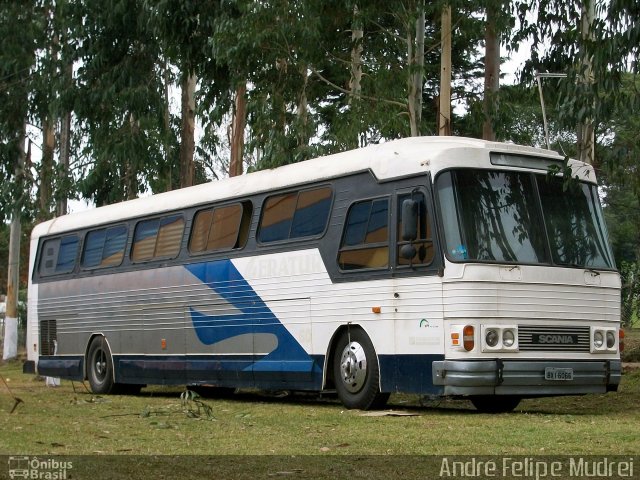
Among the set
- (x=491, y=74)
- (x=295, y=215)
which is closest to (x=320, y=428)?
(x=295, y=215)

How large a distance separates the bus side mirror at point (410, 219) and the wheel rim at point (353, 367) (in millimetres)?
1750

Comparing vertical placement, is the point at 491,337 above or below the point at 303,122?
below

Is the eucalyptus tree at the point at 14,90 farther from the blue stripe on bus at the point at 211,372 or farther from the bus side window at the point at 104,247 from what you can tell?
the blue stripe on bus at the point at 211,372

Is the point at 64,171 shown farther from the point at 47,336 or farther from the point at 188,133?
the point at 47,336

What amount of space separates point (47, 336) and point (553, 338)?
476 inches

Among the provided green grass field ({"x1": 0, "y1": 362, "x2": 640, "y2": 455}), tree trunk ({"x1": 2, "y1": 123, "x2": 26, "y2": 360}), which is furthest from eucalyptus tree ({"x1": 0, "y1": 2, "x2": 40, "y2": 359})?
green grass field ({"x1": 0, "y1": 362, "x2": 640, "y2": 455})

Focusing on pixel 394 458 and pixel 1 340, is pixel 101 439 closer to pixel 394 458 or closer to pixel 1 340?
pixel 394 458

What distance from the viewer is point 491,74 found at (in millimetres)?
24359

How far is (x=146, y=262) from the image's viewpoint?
810 inches

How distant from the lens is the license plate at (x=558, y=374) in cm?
1419

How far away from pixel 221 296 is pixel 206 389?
137 inches

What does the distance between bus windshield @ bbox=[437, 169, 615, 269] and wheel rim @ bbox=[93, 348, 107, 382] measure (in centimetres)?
944

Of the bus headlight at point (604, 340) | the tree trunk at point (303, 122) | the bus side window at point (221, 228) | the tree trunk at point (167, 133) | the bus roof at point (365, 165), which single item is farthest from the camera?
the tree trunk at point (167, 133)

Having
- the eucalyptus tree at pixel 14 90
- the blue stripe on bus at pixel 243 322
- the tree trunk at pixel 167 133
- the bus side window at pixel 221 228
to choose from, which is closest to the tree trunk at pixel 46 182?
the eucalyptus tree at pixel 14 90
